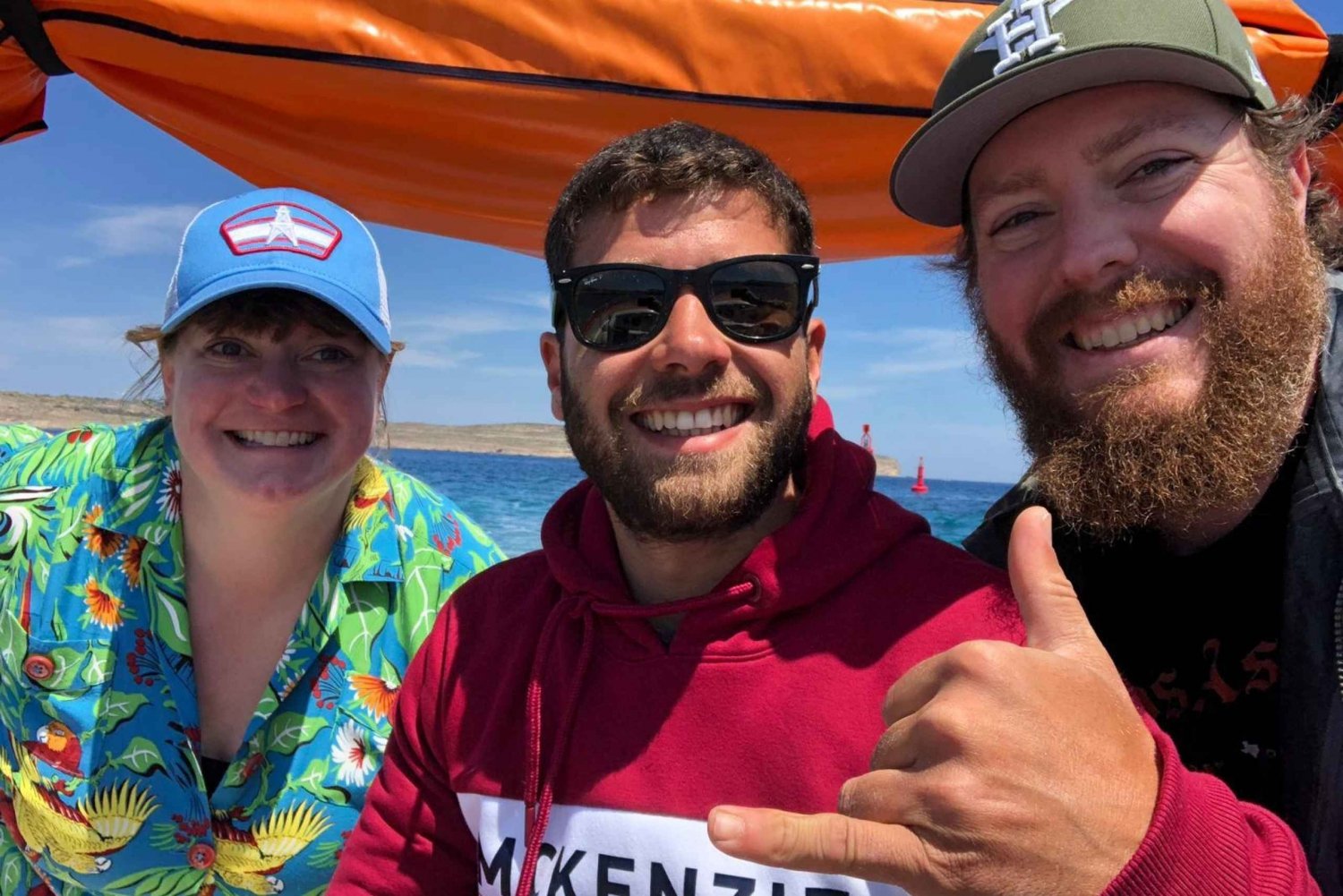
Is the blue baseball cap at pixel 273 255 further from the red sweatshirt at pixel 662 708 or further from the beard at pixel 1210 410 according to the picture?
the beard at pixel 1210 410

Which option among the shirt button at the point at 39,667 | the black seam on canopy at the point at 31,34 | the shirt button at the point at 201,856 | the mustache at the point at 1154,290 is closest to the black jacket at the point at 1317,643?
the mustache at the point at 1154,290

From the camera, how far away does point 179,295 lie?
2199 millimetres

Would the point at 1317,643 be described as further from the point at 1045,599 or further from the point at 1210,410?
the point at 1045,599

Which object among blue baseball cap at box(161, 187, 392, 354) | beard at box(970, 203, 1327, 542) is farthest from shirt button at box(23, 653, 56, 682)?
beard at box(970, 203, 1327, 542)

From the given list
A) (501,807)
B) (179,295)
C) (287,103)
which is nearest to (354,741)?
(501,807)

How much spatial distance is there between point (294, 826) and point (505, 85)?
1758 mm

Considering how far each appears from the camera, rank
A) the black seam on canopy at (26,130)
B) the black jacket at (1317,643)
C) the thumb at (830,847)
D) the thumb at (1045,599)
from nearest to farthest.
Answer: the thumb at (830,847) < the thumb at (1045,599) < the black jacket at (1317,643) < the black seam on canopy at (26,130)

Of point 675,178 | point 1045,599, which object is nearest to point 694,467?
point 675,178

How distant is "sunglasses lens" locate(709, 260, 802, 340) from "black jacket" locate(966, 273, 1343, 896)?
966 mm

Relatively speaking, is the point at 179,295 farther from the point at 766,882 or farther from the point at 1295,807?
the point at 1295,807

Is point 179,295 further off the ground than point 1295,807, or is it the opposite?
point 179,295

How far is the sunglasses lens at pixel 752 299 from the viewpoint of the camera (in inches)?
65.1

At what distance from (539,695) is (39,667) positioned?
1383 mm

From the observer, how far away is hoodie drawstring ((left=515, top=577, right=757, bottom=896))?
1562mm
